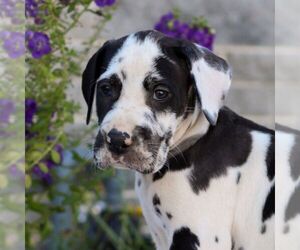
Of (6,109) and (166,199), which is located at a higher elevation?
(6,109)

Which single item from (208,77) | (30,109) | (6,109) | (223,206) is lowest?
(30,109)

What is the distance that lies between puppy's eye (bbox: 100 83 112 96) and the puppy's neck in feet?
0.83

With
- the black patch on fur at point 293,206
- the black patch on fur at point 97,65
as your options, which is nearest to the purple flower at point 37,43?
the black patch on fur at point 97,65

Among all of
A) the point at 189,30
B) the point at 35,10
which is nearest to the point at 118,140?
the point at 35,10

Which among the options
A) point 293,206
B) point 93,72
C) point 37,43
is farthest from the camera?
point 37,43

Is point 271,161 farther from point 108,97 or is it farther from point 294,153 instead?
point 108,97

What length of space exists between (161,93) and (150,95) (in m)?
0.04

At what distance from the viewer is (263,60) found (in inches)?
197

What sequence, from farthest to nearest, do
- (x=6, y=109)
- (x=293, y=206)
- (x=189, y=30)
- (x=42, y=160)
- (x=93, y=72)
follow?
(x=189, y=30) → (x=42, y=160) → (x=93, y=72) → (x=6, y=109) → (x=293, y=206)

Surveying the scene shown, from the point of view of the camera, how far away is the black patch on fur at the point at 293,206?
7.24 ft

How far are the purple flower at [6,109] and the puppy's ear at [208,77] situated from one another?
1.87 feet

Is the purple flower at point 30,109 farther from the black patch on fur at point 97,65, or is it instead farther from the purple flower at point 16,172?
the purple flower at point 16,172

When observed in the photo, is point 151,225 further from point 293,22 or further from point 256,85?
point 256,85

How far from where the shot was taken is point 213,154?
8.37ft
